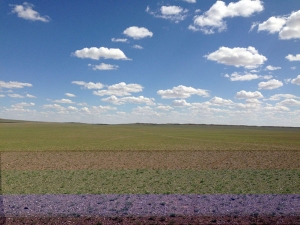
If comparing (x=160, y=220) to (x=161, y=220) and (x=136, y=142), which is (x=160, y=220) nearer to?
(x=161, y=220)

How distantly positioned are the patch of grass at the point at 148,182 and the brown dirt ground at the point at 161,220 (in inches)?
169

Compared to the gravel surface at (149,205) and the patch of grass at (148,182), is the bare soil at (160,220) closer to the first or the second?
the gravel surface at (149,205)

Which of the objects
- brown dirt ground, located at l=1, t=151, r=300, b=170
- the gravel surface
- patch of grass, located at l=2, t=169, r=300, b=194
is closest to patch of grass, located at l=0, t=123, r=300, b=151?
brown dirt ground, located at l=1, t=151, r=300, b=170

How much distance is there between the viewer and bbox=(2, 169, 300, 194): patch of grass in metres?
14.5

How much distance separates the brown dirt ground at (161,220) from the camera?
9.30m

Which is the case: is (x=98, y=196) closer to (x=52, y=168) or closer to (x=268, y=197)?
(x=268, y=197)

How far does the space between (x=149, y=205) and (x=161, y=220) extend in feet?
6.22

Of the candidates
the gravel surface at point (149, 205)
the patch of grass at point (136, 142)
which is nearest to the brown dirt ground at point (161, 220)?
the gravel surface at point (149, 205)

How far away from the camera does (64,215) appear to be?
997cm

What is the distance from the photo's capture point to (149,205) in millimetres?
11352

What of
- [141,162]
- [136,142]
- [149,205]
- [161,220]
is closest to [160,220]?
[161,220]

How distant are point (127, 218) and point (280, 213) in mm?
5417

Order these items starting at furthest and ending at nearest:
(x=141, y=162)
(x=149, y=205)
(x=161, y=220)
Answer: (x=141, y=162) → (x=149, y=205) → (x=161, y=220)

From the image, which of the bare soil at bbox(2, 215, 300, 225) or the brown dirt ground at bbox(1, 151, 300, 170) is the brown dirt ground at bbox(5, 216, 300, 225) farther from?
the brown dirt ground at bbox(1, 151, 300, 170)
